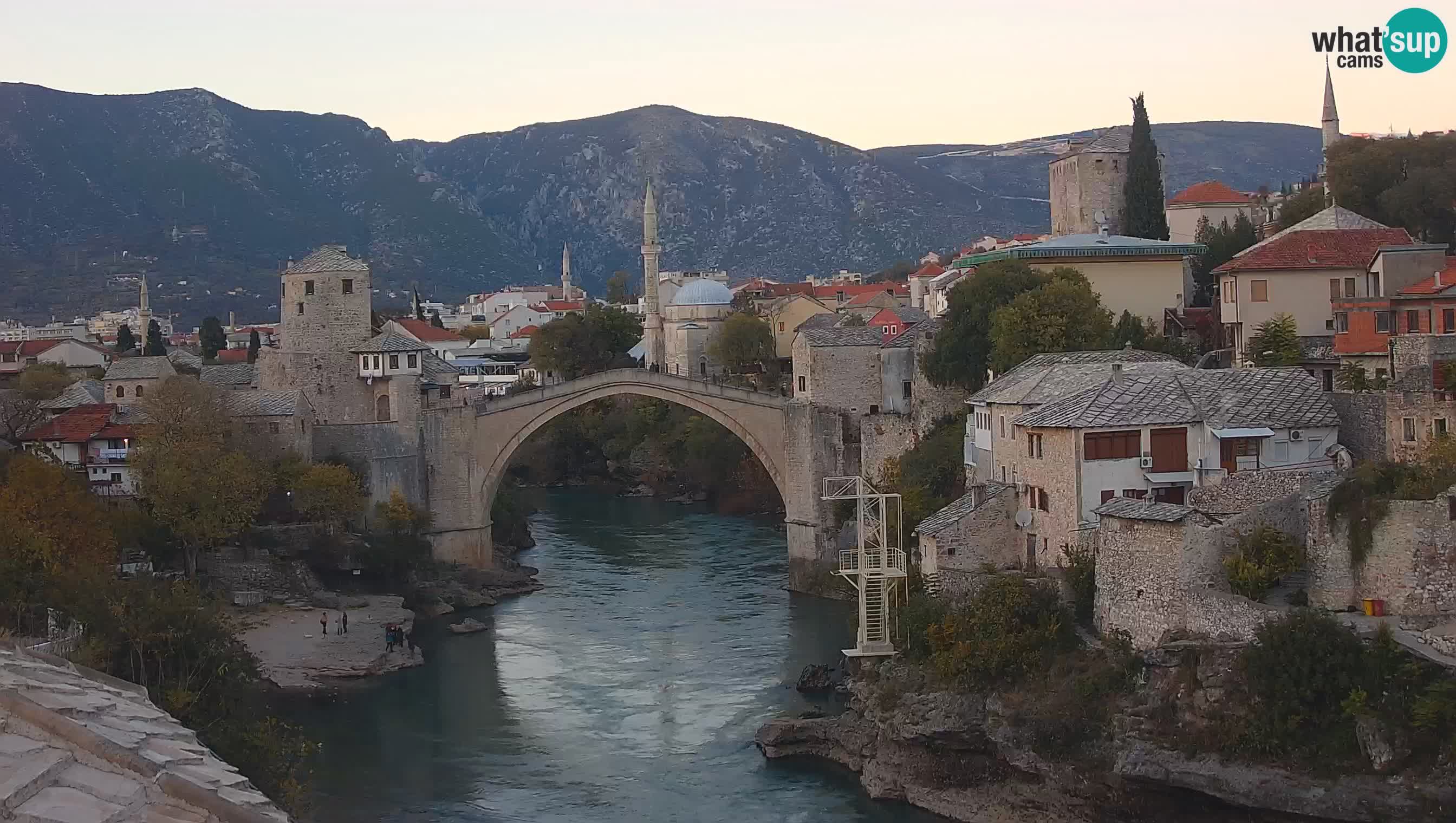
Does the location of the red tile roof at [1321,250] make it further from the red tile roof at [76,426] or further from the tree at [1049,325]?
the red tile roof at [76,426]

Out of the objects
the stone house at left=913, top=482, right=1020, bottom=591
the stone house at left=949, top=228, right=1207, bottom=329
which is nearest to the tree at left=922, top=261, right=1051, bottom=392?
the stone house at left=949, top=228, right=1207, bottom=329

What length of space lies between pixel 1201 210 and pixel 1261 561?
31.1m

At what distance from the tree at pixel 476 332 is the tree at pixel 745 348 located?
3039cm

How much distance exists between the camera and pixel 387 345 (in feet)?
→ 154

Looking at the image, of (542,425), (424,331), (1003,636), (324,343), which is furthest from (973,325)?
(424,331)

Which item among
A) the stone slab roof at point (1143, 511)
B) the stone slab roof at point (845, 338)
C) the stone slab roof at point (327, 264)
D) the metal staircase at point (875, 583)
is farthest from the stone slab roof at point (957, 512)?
the stone slab roof at point (327, 264)

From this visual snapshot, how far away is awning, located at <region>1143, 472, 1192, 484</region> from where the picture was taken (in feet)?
90.7

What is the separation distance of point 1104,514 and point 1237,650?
2.88 m

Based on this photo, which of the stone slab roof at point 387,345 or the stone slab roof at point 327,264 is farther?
the stone slab roof at point 327,264

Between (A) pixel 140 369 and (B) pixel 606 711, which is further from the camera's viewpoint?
(A) pixel 140 369

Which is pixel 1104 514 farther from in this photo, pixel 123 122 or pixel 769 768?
pixel 123 122

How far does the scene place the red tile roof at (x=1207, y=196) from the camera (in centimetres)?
Answer: 5422

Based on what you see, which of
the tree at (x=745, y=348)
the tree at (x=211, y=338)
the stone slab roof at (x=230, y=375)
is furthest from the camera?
the tree at (x=211, y=338)

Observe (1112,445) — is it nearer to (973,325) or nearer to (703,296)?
(973,325)
